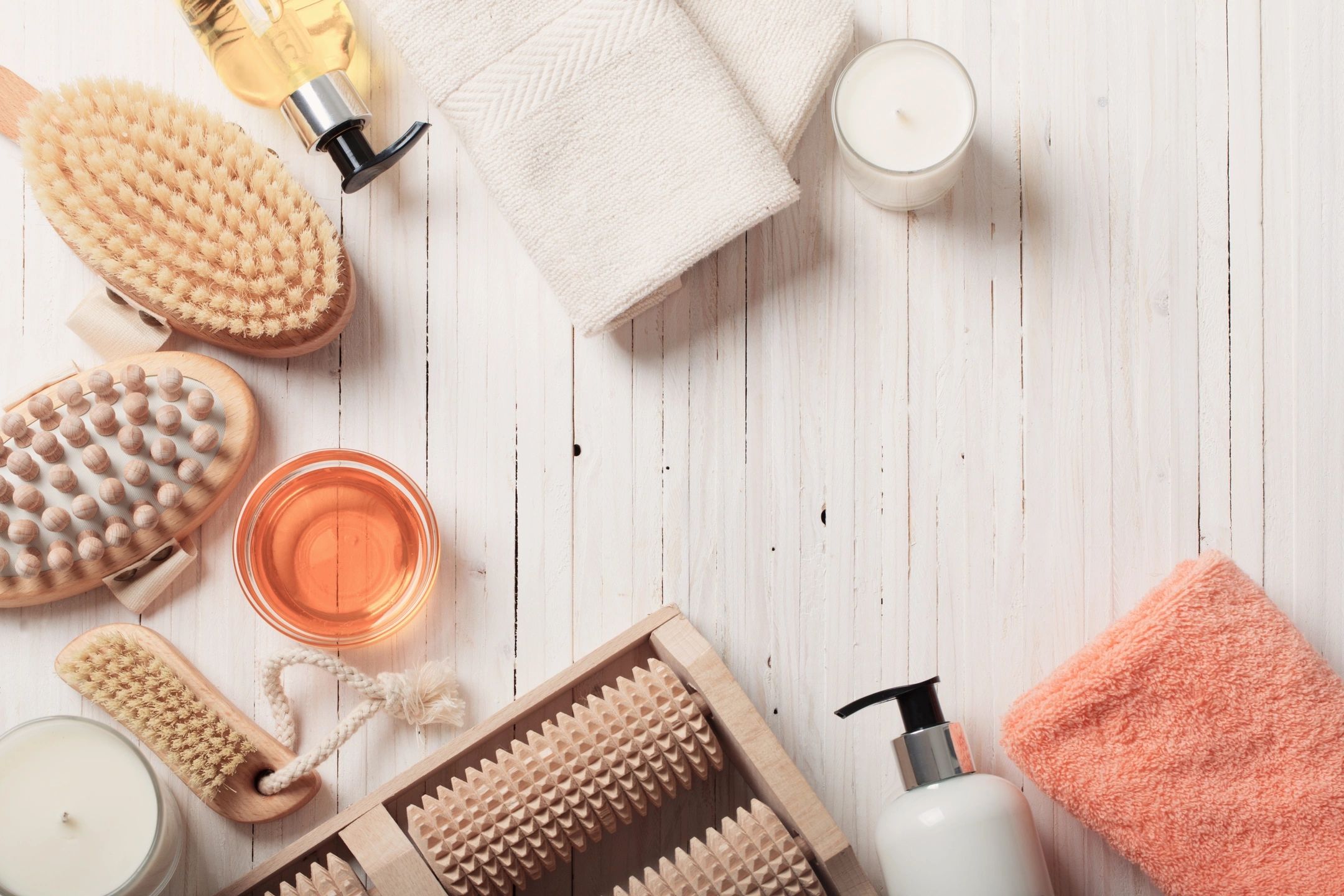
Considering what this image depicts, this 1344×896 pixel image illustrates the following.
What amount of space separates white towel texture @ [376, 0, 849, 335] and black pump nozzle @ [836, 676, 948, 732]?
0.31m

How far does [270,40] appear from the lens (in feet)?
2.22

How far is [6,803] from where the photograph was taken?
603 mm

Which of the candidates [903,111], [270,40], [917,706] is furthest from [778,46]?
[917,706]

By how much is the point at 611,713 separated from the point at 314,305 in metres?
0.34

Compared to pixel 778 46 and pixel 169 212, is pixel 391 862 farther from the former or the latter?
pixel 778 46

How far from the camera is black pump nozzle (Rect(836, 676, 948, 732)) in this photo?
0.61m

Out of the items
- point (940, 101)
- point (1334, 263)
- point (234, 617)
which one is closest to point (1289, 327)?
point (1334, 263)

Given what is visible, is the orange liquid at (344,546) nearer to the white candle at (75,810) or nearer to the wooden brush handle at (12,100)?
the white candle at (75,810)

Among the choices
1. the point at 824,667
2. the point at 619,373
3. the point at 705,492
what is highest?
the point at 619,373

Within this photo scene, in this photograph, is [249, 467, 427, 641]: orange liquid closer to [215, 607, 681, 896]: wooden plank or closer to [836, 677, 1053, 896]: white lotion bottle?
[215, 607, 681, 896]: wooden plank

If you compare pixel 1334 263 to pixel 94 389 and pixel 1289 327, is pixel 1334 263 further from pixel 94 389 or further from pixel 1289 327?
pixel 94 389

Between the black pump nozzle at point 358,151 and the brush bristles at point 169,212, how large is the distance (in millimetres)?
45

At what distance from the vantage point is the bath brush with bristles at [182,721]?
2.18 feet

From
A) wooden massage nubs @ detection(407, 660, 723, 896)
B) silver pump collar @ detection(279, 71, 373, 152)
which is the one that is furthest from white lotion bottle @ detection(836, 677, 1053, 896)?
silver pump collar @ detection(279, 71, 373, 152)
